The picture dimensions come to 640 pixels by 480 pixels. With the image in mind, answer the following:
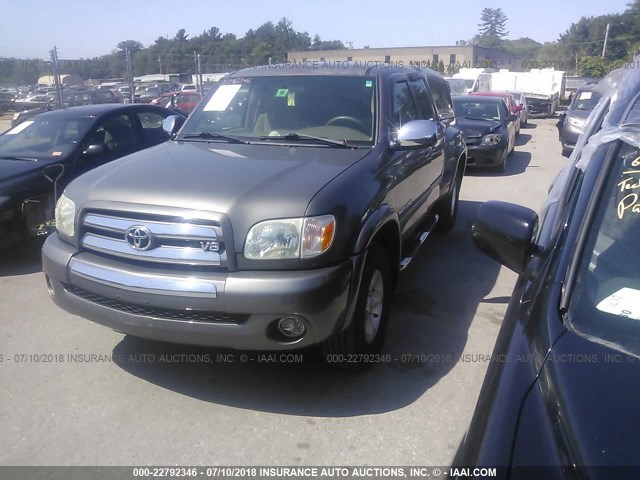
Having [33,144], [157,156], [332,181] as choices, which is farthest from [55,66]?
[332,181]

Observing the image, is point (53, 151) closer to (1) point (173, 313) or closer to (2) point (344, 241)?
(1) point (173, 313)

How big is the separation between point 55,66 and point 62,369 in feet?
44.1

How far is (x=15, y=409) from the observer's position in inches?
126

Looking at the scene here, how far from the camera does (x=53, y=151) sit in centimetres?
610

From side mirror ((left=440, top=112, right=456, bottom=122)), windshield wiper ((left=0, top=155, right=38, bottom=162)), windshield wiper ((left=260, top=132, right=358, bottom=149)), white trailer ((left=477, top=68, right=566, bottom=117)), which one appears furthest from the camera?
white trailer ((left=477, top=68, right=566, bottom=117))

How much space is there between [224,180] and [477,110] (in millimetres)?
11142

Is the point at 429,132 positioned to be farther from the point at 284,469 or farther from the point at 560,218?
the point at 284,469

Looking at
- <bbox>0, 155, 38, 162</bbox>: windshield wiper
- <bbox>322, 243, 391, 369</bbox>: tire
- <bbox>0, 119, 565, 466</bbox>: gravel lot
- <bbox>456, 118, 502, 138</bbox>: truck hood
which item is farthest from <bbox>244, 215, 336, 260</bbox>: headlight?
<bbox>456, 118, 502, 138</bbox>: truck hood

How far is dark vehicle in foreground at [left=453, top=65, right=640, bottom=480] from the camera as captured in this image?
4.35 feet

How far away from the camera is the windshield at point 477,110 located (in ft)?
41.7

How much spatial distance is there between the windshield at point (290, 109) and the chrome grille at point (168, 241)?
1349 mm

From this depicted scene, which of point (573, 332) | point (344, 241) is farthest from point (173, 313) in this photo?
point (573, 332)

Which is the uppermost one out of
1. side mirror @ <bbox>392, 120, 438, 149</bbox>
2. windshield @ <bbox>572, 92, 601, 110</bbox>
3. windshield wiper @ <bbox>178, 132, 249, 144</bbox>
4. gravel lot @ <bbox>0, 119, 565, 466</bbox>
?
windshield @ <bbox>572, 92, 601, 110</bbox>

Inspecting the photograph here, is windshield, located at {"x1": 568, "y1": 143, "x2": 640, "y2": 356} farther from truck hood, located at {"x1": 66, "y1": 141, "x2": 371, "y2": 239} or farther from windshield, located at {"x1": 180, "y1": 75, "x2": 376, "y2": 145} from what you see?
windshield, located at {"x1": 180, "y1": 75, "x2": 376, "y2": 145}
